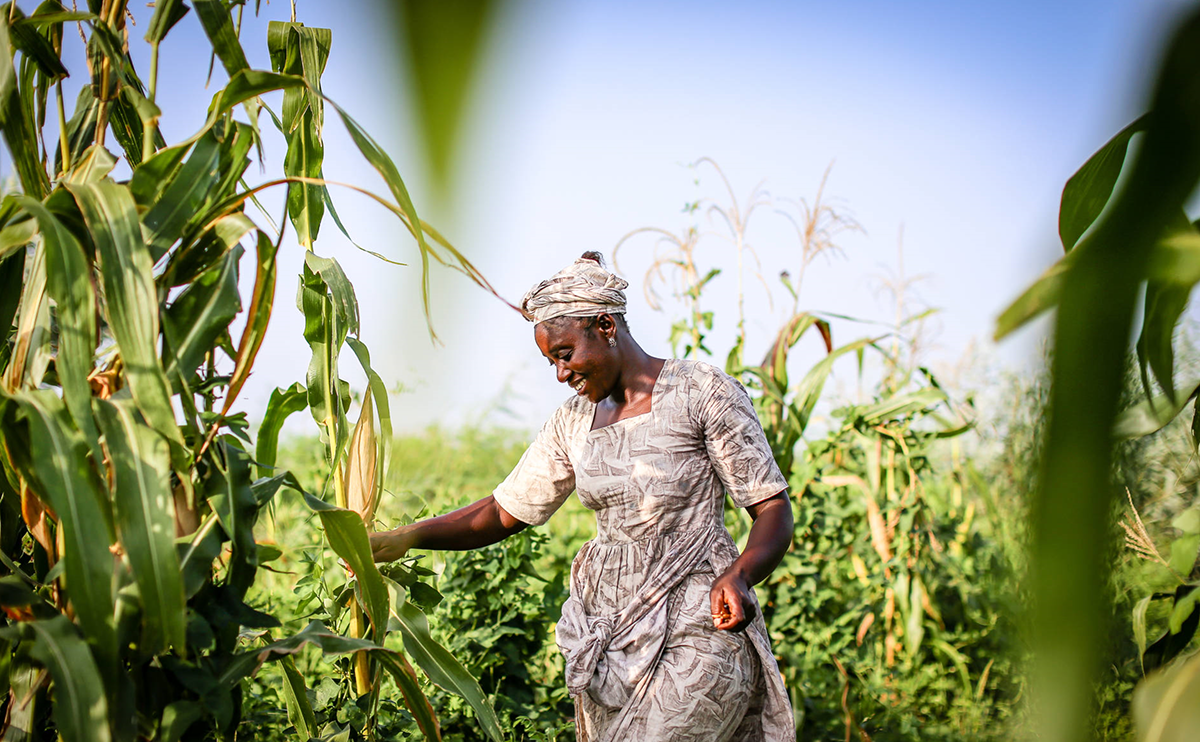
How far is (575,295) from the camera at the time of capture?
196cm

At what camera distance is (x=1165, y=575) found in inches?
129

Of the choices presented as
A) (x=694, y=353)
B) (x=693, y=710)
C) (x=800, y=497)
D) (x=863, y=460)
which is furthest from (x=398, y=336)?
(x=863, y=460)

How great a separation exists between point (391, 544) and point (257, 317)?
707 millimetres

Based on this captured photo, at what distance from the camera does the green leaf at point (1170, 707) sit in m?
0.44

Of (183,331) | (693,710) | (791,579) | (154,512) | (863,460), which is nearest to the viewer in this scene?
(154,512)

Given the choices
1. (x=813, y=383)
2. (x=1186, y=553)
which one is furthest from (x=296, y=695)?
(x=813, y=383)

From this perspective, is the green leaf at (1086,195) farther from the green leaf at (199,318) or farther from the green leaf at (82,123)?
the green leaf at (82,123)

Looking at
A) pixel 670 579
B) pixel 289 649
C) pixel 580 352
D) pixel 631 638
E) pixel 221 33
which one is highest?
pixel 221 33

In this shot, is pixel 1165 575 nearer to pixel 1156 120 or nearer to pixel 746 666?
pixel 746 666

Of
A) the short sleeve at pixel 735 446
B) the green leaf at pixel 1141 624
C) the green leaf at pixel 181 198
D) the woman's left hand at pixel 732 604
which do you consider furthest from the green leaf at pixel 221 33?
the green leaf at pixel 1141 624

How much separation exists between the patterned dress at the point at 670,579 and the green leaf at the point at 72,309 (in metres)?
1.07

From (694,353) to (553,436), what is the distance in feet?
5.02

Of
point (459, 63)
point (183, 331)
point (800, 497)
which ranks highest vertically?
point (459, 63)

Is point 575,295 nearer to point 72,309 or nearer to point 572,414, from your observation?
point 572,414
